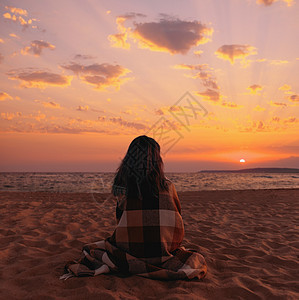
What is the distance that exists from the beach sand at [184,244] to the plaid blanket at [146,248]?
0.31 ft

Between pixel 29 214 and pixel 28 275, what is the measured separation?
410 cm

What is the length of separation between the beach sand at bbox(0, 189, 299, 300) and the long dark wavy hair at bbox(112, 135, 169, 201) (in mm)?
945

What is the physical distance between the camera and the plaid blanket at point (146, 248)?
9.55ft

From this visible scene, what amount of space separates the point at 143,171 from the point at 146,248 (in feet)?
2.75

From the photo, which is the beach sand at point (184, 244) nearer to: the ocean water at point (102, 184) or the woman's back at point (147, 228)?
the woman's back at point (147, 228)

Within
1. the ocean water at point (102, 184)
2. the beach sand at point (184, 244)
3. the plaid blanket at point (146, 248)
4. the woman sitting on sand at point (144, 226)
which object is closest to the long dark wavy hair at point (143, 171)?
the woman sitting on sand at point (144, 226)

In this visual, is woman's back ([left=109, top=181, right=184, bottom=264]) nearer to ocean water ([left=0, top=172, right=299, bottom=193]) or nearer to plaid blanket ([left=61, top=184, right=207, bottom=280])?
plaid blanket ([left=61, top=184, right=207, bottom=280])

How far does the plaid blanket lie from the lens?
2912 millimetres

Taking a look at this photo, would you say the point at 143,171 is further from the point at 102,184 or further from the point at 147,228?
the point at 102,184

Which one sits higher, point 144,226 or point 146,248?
point 144,226

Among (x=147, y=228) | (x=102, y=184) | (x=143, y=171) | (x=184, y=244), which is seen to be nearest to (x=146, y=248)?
(x=147, y=228)

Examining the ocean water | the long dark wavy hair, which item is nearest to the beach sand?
the long dark wavy hair

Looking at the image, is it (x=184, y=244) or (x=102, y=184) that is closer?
(x=184, y=244)

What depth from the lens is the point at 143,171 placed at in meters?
2.89
